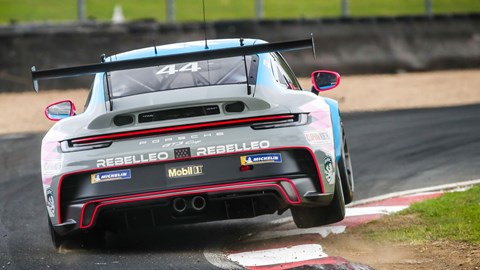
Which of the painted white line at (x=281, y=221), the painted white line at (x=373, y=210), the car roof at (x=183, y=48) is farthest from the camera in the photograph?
the painted white line at (x=373, y=210)

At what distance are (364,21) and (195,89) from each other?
12.9m

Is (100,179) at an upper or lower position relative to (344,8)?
upper

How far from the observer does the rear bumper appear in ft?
24.3

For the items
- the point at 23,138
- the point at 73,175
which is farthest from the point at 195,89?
the point at 23,138

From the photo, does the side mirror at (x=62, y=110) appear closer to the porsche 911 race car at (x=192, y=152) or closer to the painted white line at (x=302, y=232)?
the porsche 911 race car at (x=192, y=152)

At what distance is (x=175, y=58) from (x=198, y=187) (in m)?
0.82

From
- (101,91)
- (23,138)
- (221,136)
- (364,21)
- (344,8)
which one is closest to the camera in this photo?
(221,136)

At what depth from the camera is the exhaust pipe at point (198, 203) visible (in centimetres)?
749

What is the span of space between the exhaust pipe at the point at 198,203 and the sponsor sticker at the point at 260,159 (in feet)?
1.19

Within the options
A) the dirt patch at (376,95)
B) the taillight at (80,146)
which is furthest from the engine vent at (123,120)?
the dirt patch at (376,95)

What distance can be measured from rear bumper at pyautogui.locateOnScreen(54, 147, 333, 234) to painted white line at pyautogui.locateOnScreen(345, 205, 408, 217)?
187cm

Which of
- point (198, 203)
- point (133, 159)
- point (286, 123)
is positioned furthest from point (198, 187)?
point (286, 123)

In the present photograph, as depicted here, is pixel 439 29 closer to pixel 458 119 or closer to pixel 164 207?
pixel 458 119

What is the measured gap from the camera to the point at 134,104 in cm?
758
